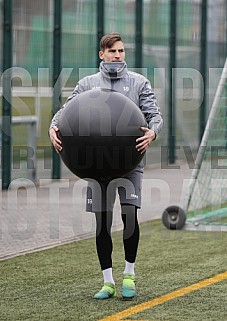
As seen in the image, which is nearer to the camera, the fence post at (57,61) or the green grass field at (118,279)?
the green grass field at (118,279)

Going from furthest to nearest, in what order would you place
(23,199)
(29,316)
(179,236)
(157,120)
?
(23,199)
(179,236)
(157,120)
(29,316)

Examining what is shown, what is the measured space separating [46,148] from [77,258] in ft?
23.7

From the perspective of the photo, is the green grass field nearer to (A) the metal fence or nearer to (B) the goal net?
(B) the goal net

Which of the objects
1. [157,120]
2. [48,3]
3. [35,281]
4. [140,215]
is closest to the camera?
[157,120]

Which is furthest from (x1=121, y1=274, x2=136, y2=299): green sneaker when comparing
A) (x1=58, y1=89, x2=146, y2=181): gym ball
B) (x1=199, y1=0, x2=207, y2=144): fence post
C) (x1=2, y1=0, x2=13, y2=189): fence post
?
(x1=199, y1=0, x2=207, y2=144): fence post

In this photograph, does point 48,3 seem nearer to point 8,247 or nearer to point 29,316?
point 8,247

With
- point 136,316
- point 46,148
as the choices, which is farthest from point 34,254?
point 46,148

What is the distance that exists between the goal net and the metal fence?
12.2ft

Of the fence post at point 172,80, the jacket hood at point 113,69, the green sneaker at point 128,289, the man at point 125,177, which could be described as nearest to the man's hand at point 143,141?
the man at point 125,177

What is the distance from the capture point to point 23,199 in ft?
47.1

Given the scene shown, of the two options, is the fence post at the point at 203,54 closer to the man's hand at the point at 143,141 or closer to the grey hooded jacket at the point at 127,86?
the grey hooded jacket at the point at 127,86

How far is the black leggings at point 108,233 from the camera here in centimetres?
740

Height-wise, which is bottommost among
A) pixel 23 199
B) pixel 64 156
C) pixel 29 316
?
pixel 23 199

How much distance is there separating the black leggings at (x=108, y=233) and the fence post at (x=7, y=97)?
8.15 meters
